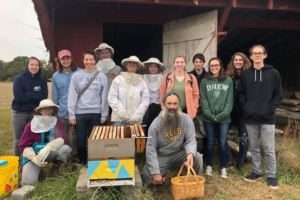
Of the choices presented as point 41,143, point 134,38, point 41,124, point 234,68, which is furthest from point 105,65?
point 134,38

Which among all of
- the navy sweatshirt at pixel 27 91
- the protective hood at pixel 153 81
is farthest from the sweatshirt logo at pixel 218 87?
→ the navy sweatshirt at pixel 27 91

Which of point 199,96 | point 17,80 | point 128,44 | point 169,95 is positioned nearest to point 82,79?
point 17,80

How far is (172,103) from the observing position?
362 centimetres

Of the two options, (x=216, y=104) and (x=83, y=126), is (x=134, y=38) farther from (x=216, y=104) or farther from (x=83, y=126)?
(x=216, y=104)

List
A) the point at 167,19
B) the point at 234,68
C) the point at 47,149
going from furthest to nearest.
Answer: the point at 167,19, the point at 234,68, the point at 47,149

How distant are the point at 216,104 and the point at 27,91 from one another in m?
2.95

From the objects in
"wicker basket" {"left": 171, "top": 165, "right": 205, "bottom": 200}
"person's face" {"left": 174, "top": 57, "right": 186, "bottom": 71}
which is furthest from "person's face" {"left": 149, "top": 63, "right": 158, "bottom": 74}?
"wicker basket" {"left": 171, "top": 165, "right": 205, "bottom": 200}

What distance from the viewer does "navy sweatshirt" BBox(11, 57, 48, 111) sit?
429cm

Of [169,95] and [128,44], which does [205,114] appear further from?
[128,44]

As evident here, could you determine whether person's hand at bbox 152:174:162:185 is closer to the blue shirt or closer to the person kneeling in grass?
the person kneeling in grass

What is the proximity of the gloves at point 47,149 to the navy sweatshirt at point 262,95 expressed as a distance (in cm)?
276

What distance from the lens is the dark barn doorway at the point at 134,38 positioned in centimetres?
841

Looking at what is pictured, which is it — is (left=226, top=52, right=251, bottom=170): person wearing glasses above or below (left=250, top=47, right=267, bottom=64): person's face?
below

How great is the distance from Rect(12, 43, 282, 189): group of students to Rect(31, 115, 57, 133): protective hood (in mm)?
13
